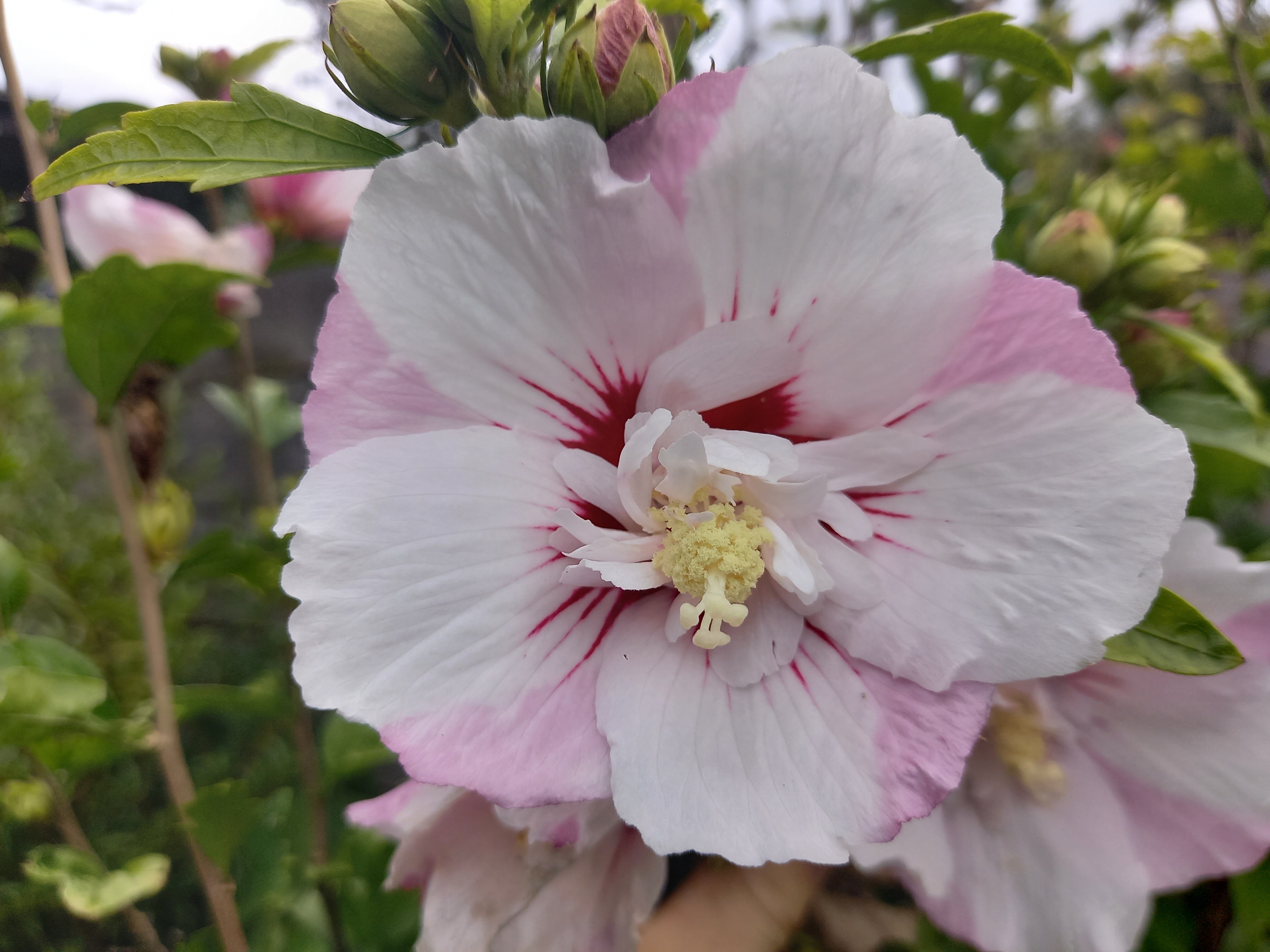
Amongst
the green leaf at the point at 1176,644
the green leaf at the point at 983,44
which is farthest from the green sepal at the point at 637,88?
the green leaf at the point at 1176,644

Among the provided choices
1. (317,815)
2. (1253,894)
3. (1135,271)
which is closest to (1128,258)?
(1135,271)

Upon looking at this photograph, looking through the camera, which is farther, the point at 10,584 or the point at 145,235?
the point at 145,235

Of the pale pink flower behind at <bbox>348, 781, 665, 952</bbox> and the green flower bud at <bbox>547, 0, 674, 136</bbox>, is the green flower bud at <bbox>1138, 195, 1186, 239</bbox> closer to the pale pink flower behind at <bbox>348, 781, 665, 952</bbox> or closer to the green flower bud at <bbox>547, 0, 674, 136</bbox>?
the green flower bud at <bbox>547, 0, 674, 136</bbox>

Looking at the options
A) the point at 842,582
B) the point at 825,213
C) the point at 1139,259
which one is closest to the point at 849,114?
the point at 825,213

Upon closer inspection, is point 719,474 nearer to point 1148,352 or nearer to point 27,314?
point 1148,352

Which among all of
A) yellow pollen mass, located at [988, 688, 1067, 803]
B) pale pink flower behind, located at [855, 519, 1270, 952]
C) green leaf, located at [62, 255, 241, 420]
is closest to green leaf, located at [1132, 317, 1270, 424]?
pale pink flower behind, located at [855, 519, 1270, 952]

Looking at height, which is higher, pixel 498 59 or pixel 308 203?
pixel 498 59
